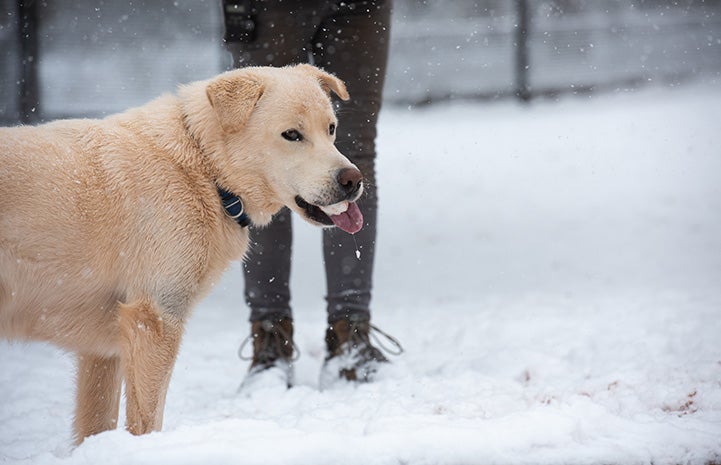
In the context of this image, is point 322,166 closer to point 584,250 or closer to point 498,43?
point 584,250

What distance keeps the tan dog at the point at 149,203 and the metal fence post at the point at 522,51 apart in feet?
22.9

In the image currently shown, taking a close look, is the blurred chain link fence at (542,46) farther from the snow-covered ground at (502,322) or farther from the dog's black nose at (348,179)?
the dog's black nose at (348,179)

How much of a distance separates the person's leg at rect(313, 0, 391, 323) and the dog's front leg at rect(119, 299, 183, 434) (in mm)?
1161

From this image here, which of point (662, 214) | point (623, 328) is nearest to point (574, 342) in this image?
point (623, 328)

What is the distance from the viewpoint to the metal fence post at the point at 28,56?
5793 mm

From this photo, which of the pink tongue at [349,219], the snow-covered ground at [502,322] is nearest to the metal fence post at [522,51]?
the snow-covered ground at [502,322]

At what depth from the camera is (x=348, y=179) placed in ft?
8.30

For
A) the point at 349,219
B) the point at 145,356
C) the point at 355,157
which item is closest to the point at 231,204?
the point at 349,219

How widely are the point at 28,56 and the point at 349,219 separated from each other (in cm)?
424

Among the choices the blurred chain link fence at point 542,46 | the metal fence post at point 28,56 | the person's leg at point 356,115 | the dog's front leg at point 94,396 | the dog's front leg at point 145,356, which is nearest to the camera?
the dog's front leg at point 145,356

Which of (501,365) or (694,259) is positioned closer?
(501,365)

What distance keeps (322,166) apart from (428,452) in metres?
0.93

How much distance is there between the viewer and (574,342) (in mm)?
3916

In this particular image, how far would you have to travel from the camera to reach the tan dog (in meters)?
2.36
